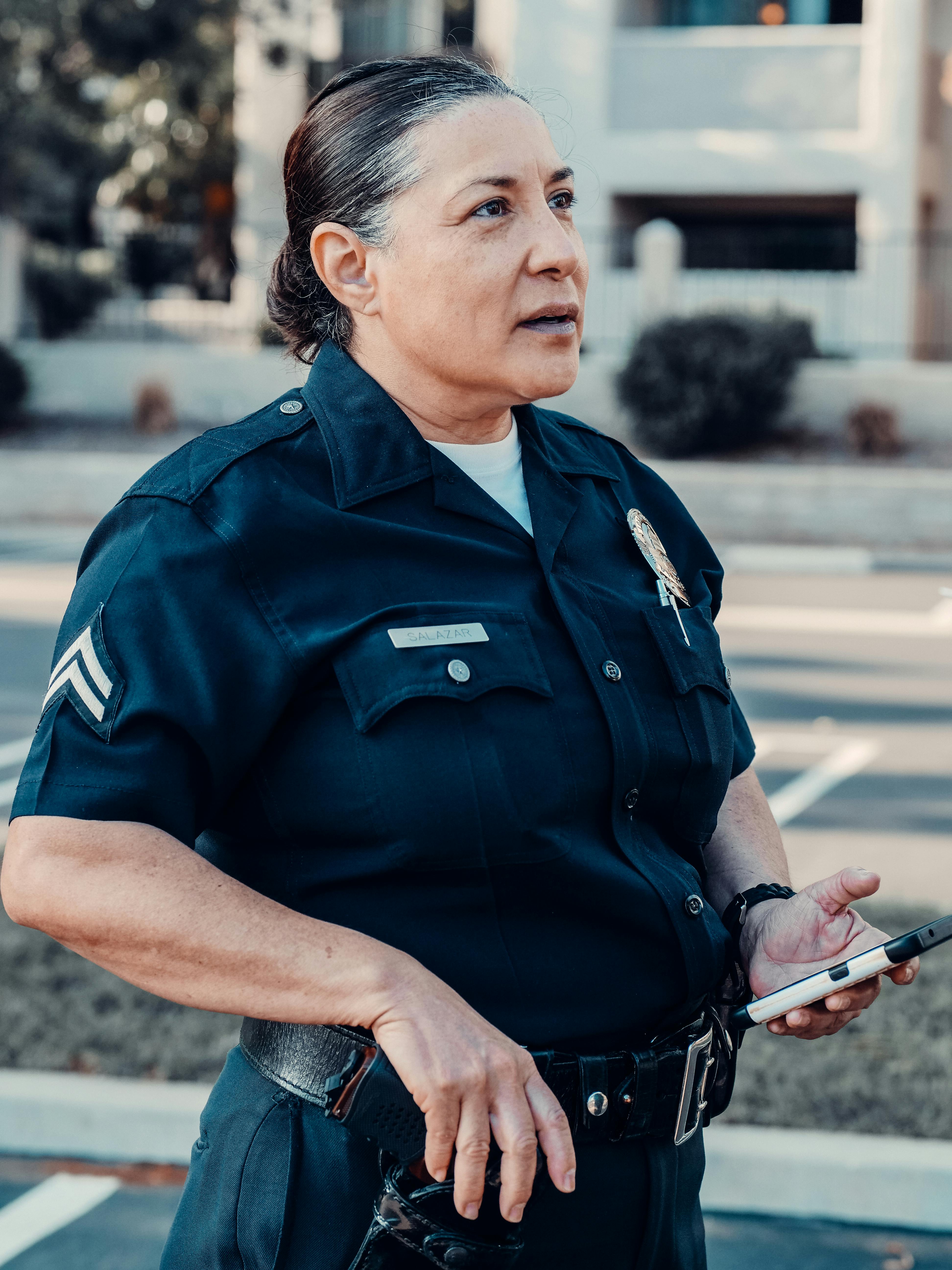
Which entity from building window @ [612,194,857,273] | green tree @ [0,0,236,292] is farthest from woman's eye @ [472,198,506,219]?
building window @ [612,194,857,273]

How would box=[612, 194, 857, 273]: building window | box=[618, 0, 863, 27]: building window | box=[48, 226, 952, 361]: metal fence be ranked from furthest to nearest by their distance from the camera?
box=[618, 0, 863, 27]: building window < box=[612, 194, 857, 273]: building window < box=[48, 226, 952, 361]: metal fence

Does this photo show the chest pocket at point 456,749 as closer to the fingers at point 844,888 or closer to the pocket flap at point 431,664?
the pocket flap at point 431,664

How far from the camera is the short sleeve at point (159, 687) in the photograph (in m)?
1.64

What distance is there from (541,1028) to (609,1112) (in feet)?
0.47

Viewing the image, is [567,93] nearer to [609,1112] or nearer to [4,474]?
[4,474]

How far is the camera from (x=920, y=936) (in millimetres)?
1766

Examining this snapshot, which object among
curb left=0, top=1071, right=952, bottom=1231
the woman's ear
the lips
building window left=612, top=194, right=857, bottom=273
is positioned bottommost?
curb left=0, top=1071, right=952, bottom=1231

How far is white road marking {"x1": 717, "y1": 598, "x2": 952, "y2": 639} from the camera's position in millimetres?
11461

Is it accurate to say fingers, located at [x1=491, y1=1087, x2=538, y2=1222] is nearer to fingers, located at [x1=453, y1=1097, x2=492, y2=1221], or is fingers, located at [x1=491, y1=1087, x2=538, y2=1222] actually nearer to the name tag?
fingers, located at [x1=453, y1=1097, x2=492, y2=1221]

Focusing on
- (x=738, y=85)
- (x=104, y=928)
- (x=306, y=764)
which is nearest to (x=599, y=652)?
(x=306, y=764)

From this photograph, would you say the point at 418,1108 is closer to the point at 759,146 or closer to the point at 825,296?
the point at 825,296

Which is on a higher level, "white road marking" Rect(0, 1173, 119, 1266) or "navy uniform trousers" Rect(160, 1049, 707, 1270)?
"navy uniform trousers" Rect(160, 1049, 707, 1270)

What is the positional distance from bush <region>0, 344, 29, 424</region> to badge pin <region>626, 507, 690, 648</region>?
1921 cm

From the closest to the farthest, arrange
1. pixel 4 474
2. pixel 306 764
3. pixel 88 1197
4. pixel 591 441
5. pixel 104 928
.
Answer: pixel 104 928 → pixel 306 764 → pixel 591 441 → pixel 88 1197 → pixel 4 474
